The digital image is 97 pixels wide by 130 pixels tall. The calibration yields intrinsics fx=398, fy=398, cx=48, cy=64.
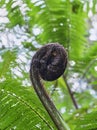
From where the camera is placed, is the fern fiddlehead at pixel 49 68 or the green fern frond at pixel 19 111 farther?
the green fern frond at pixel 19 111

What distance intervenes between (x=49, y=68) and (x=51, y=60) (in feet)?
0.07

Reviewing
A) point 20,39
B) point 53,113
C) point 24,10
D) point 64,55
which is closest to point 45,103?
point 53,113

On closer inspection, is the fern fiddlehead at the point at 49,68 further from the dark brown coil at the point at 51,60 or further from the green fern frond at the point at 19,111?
the green fern frond at the point at 19,111

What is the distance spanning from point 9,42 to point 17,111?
74cm

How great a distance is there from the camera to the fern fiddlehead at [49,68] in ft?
3.18

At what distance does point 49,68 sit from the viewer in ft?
3.48

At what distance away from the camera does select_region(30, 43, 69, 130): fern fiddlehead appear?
969 mm

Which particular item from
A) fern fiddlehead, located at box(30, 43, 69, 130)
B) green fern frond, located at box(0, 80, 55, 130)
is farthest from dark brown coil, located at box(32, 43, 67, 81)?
green fern frond, located at box(0, 80, 55, 130)

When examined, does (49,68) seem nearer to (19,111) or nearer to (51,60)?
(51,60)

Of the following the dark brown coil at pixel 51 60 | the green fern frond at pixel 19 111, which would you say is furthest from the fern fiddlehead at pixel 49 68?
the green fern frond at pixel 19 111

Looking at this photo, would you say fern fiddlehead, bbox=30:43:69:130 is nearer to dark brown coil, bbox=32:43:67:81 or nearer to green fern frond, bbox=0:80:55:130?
dark brown coil, bbox=32:43:67:81

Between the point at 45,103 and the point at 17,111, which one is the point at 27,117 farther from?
the point at 45,103

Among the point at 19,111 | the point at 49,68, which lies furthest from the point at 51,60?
the point at 19,111

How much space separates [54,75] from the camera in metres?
1.06
